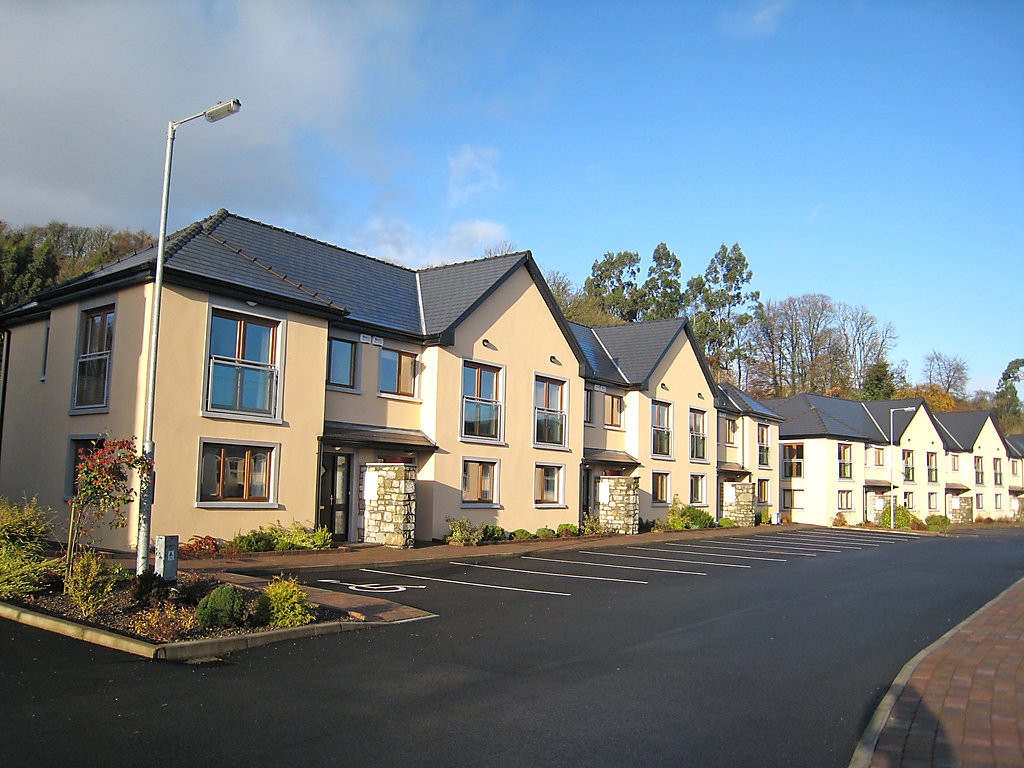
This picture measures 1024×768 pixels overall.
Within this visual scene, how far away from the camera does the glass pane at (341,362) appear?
20.8 m

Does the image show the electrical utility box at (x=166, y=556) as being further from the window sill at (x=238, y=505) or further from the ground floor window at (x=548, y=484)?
the ground floor window at (x=548, y=484)

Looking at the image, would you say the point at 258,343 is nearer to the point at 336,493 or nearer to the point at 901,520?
the point at 336,493

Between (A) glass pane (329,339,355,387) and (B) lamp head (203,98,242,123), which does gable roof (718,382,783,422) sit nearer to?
(A) glass pane (329,339,355,387)

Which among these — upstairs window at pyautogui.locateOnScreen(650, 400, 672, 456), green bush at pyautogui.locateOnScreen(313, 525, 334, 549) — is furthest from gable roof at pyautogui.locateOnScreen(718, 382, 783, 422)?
green bush at pyautogui.locateOnScreen(313, 525, 334, 549)

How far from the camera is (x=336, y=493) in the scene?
2094 centimetres

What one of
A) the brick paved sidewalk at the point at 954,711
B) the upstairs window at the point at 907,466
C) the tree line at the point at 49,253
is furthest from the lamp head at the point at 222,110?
the upstairs window at the point at 907,466

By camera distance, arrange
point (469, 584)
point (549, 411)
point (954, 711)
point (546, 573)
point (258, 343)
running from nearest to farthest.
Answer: point (954, 711)
point (469, 584)
point (546, 573)
point (258, 343)
point (549, 411)

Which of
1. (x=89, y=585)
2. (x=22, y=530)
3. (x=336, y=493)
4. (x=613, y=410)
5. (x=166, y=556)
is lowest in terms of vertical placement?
(x=89, y=585)

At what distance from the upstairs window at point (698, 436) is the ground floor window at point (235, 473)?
21.7 m

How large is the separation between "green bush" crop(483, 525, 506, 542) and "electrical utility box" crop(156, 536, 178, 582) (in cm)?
1258

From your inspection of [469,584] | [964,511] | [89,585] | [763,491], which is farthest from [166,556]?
[964,511]

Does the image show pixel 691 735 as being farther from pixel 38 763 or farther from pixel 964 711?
pixel 38 763

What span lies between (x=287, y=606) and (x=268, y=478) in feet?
29.4

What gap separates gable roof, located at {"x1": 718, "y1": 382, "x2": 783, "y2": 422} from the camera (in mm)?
39438
